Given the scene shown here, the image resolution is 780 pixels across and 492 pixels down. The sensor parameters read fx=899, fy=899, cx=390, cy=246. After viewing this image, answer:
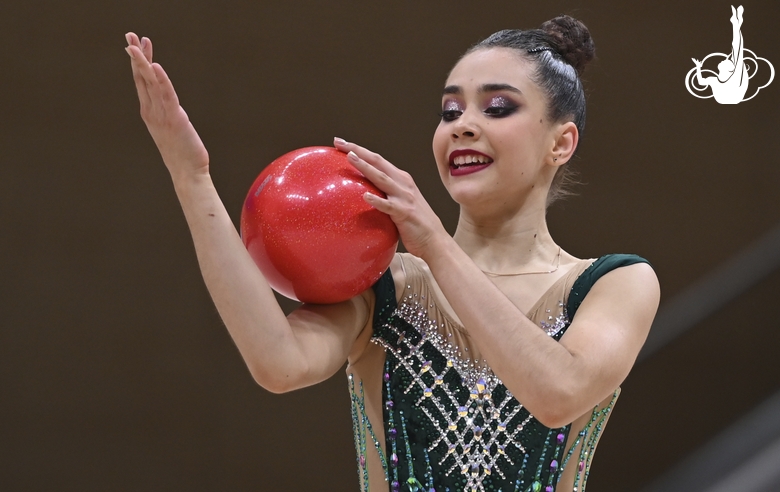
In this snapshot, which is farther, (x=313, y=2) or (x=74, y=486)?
(x=313, y=2)

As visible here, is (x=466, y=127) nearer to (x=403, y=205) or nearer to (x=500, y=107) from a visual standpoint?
(x=500, y=107)

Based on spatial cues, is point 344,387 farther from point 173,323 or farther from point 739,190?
point 739,190

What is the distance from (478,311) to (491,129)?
0.37 meters

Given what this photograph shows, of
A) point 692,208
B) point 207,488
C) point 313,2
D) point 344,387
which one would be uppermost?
point 313,2

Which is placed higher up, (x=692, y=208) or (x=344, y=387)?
(x=692, y=208)

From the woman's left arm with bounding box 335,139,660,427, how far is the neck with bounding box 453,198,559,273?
0.25m

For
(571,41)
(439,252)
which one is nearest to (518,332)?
(439,252)

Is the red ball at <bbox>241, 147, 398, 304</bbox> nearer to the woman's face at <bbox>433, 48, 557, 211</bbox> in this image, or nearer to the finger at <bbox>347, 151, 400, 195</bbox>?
the finger at <bbox>347, 151, 400, 195</bbox>

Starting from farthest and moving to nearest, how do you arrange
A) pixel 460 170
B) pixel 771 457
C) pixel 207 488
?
pixel 207 488, pixel 460 170, pixel 771 457

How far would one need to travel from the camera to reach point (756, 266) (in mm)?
3332

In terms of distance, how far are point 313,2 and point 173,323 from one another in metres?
1.13

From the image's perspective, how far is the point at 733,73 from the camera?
3355 mm

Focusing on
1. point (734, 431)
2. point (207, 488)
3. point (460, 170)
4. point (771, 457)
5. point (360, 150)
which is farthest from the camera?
point (734, 431)

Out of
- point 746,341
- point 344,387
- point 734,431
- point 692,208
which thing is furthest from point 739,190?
point 344,387
